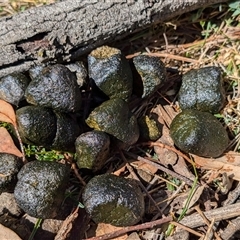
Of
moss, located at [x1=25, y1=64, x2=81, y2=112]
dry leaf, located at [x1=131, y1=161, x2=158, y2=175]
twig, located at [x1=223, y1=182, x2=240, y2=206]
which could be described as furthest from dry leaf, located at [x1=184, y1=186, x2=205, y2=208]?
moss, located at [x1=25, y1=64, x2=81, y2=112]

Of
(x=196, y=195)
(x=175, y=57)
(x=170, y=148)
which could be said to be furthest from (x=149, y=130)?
(x=175, y=57)

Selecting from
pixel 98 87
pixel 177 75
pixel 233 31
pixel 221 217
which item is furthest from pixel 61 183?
pixel 233 31

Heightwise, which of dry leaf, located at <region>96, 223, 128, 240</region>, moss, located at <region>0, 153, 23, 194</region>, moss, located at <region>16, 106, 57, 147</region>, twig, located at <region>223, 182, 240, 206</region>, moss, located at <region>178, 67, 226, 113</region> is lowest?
twig, located at <region>223, 182, 240, 206</region>

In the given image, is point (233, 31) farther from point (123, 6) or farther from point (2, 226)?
point (2, 226)

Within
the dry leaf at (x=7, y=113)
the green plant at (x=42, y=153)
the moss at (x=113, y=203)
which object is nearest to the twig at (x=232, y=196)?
the moss at (x=113, y=203)

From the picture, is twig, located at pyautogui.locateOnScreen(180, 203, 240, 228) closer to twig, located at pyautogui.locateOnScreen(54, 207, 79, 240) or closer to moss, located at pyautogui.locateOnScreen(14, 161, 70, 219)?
twig, located at pyautogui.locateOnScreen(54, 207, 79, 240)
